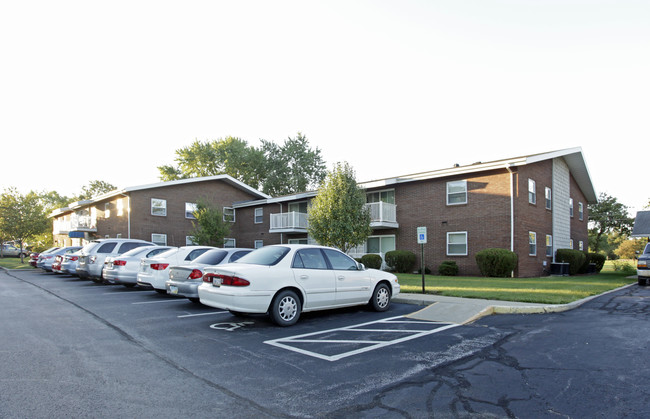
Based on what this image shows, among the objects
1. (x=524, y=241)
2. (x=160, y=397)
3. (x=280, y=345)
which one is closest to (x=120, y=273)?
(x=280, y=345)

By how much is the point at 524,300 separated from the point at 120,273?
12.4 meters

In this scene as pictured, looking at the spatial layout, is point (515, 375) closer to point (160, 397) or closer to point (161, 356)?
point (160, 397)

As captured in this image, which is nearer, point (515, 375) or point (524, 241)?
point (515, 375)

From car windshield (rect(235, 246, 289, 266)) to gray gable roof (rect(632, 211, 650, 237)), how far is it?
24555 millimetres

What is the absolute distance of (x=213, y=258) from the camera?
11172 mm

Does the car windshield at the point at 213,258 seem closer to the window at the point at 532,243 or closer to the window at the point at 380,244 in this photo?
the window at the point at 380,244

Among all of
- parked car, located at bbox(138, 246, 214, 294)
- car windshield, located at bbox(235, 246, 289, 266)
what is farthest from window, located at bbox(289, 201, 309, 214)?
car windshield, located at bbox(235, 246, 289, 266)

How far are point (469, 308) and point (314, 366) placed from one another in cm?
547

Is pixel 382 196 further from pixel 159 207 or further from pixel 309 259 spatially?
pixel 309 259

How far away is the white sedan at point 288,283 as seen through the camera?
7613 millimetres

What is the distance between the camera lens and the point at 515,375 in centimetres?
512

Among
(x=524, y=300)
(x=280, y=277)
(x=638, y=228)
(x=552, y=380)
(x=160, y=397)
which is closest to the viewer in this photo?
(x=160, y=397)

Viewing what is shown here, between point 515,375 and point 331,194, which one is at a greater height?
point 331,194

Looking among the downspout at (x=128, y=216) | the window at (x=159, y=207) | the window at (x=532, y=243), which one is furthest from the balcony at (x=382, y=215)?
the downspout at (x=128, y=216)
